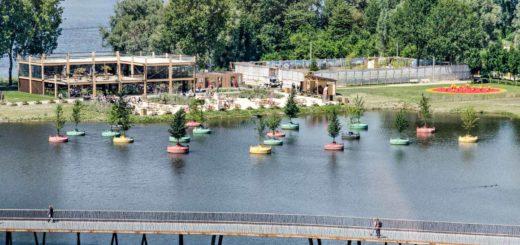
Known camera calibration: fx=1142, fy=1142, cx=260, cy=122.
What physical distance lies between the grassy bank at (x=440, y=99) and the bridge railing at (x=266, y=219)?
7822 centimetres

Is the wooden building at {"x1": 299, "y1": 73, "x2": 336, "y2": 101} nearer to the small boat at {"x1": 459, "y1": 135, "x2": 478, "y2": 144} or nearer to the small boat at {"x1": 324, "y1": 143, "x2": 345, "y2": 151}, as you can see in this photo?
the small boat at {"x1": 459, "y1": 135, "x2": 478, "y2": 144}

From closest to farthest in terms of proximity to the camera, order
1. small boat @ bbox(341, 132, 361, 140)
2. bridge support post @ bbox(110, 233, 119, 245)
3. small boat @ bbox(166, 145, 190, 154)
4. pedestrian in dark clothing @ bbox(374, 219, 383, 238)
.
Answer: pedestrian in dark clothing @ bbox(374, 219, 383, 238), bridge support post @ bbox(110, 233, 119, 245), small boat @ bbox(166, 145, 190, 154), small boat @ bbox(341, 132, 361, 140)

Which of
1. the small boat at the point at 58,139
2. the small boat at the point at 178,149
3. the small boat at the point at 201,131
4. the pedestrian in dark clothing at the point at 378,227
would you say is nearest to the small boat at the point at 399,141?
the small boat at the point at 201,131

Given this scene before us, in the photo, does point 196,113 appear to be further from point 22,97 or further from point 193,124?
point 22,97

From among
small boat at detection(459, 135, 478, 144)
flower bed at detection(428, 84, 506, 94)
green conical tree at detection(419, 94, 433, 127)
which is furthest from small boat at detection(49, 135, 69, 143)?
flower bed at detection(428, 84, 506, 94)

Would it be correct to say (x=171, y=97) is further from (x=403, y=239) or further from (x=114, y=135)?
(x=403, y=239)

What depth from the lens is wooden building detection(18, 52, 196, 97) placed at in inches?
7254

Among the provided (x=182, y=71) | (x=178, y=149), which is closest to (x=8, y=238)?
(x=178, y=149)

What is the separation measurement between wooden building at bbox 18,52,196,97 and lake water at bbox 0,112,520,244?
80.9 ft

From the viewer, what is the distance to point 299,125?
533 ft

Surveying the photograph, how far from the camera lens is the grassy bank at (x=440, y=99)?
176 metres

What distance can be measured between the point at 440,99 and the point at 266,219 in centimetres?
9259

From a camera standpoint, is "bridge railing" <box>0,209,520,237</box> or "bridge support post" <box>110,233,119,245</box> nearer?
"bridge railing" <box>0,209,520,237</box>

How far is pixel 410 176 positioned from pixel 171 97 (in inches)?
2448
